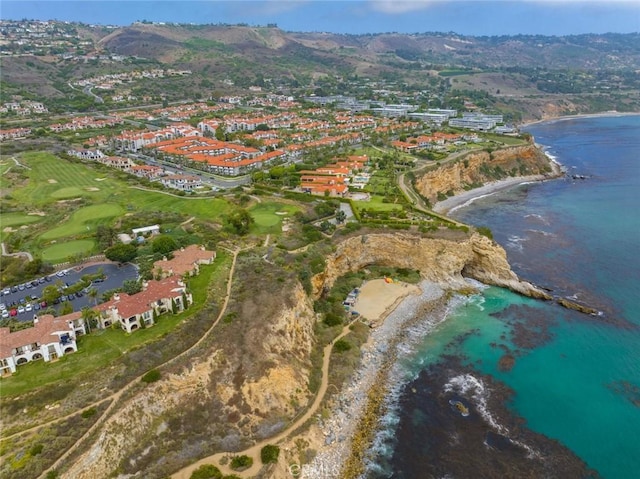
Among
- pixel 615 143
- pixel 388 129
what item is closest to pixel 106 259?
pixel 388 129

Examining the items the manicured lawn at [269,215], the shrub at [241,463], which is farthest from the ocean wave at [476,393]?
the manicured lawn at [269,215]

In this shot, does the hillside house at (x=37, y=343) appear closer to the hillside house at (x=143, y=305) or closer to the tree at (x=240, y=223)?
the hillside house at (x=143, y=305)

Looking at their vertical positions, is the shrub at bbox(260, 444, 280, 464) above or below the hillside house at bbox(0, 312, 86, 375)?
below

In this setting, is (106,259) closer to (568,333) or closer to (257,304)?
(257,304)

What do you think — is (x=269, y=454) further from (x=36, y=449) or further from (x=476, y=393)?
(x=476, y=393)

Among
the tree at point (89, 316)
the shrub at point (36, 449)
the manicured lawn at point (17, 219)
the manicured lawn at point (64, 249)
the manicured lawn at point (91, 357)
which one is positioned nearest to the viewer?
the shrub at point (36, 449)

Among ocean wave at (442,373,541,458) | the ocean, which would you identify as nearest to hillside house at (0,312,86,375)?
the ocean

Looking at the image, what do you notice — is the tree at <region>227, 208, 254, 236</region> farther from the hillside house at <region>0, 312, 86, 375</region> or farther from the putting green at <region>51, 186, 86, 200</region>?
the putting green at <region>51, 186, 86, 200</region>
